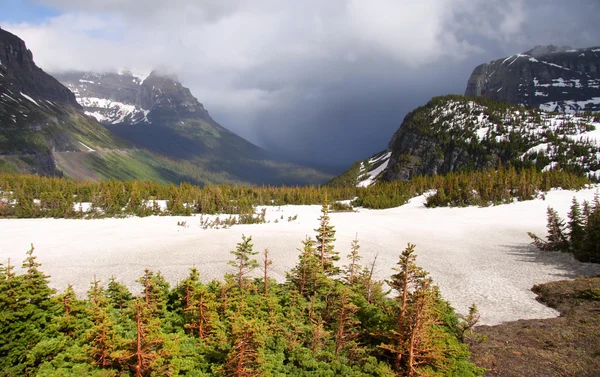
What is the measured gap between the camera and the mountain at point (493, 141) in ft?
388

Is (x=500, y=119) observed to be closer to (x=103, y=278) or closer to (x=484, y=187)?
(x=484, y=187)

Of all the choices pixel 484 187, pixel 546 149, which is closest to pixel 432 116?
pixel 546 149

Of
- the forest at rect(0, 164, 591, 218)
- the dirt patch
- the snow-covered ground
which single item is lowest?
the dirt patch

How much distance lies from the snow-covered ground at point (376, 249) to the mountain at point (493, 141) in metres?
71.6

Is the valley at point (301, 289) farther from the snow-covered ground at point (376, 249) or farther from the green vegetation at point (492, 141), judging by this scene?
the green vegetation at point (492, 141)

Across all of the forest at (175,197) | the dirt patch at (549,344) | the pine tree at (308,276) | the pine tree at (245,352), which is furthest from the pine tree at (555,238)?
the forest at (175,197)

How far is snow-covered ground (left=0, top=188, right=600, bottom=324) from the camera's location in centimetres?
2441

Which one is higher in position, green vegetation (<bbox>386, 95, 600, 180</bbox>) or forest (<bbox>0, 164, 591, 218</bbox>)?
green vegetation (<bbox>386, 95, 600, 180</bbox>)

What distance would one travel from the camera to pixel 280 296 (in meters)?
16.5

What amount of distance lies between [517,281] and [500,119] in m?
169

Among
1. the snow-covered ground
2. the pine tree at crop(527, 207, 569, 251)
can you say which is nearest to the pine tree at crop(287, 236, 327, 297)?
the snow-covered ground

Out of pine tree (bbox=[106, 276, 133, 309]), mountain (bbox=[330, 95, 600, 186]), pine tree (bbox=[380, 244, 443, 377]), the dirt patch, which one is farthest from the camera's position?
mountain (bbox=[330, 95, 600, 186])

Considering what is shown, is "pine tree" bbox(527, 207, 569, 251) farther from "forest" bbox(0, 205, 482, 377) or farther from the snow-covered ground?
"forest" bbox(0, 205, 482, 377)

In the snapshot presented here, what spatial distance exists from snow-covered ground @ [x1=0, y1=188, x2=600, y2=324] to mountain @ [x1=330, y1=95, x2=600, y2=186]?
71.6 meters
